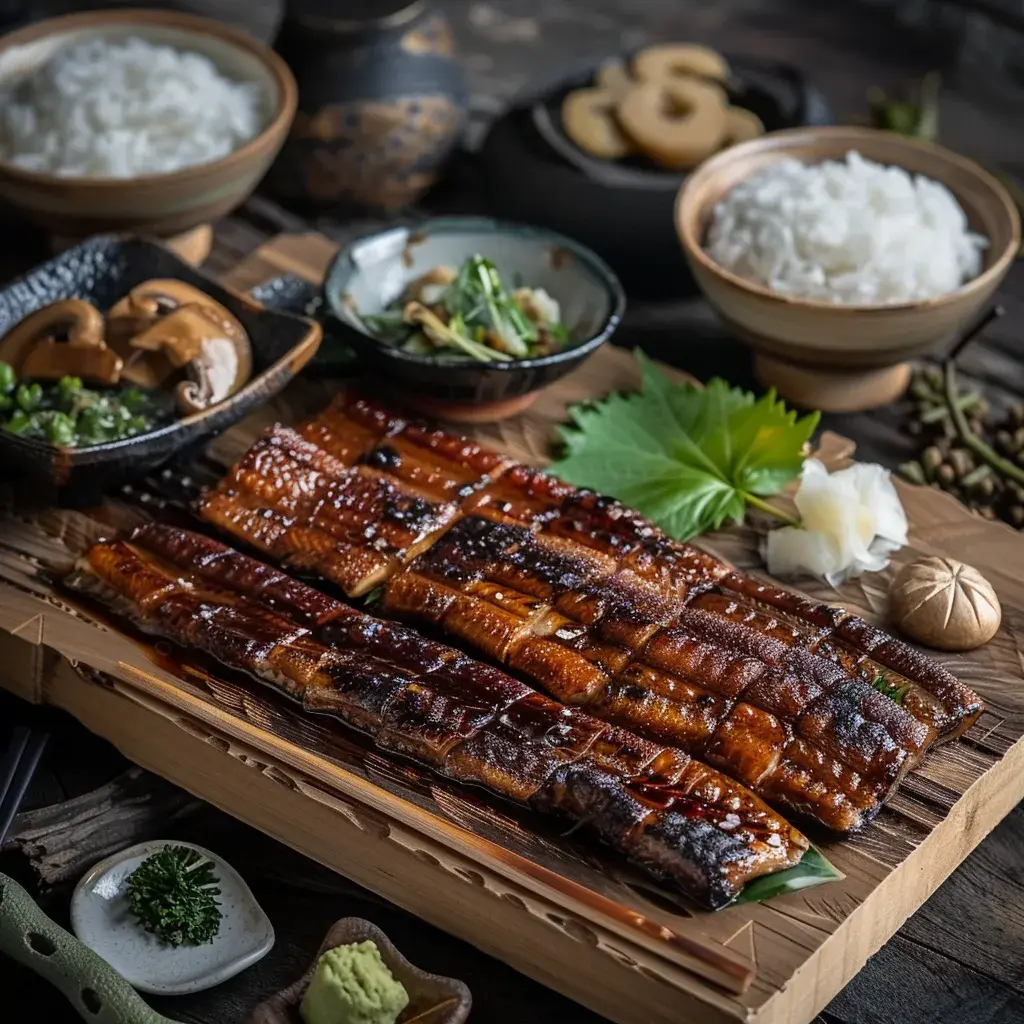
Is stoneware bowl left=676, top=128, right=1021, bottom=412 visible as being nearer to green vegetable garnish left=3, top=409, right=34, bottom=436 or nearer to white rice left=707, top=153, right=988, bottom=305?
white rice left=707, top=153, right=988, bottom=305

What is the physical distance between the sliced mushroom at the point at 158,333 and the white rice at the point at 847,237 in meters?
1.91

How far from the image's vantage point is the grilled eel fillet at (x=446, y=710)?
3.46 metres

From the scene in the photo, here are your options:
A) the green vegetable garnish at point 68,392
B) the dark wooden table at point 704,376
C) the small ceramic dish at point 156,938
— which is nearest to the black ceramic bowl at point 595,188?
the dark wooden table at point 704,376

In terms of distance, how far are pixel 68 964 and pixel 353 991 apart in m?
0.71

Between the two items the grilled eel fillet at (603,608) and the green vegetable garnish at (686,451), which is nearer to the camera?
the grilled eel fillet at (603,608)

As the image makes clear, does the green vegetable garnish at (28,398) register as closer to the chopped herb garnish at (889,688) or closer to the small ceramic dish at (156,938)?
the small ceramic dish at (156,938)

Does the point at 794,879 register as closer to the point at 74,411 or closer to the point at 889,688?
the point at 889,688

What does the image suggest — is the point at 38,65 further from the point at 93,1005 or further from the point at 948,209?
the point at 93,1005

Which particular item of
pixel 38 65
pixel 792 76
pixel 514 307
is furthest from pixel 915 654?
pixel 38 65

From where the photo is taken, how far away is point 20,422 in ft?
14.9

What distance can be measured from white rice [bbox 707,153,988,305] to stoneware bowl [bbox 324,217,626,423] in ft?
1.94

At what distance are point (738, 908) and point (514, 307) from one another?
2.46 meters

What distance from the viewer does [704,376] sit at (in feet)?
19.0

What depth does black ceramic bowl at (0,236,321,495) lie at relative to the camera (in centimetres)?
436
